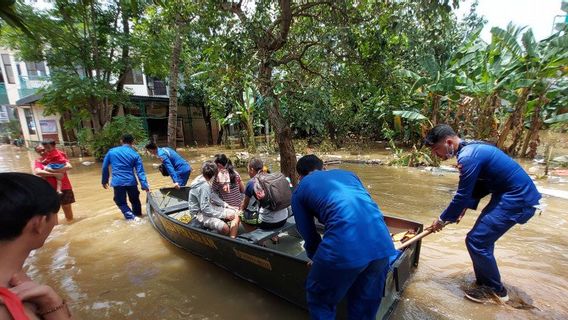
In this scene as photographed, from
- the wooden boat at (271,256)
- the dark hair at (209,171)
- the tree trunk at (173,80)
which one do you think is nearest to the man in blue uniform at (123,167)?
the wooden boat at (271,256)

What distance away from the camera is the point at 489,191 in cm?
327

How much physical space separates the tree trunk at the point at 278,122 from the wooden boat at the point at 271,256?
2431 mm

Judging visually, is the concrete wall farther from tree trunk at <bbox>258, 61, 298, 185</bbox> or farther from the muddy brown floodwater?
tree trunk at <bbox>258, 61, 298, 185</bbox>

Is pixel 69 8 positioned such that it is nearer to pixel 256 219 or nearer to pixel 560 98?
pixel 256 219

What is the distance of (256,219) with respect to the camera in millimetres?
4461

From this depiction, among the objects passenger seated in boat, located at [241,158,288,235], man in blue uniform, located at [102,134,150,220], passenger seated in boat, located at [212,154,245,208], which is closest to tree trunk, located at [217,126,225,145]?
man in blue uniform, located at [102,134,150,220]

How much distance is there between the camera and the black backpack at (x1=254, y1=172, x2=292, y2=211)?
12.8 ft

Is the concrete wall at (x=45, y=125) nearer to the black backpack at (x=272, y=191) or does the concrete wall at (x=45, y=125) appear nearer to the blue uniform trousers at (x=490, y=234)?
the black backpack at (x=272, y=191)

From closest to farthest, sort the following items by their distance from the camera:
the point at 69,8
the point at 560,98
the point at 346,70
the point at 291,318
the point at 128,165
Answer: the point at 69,8
the point at 291,318
the point at 128,165
the point at 346,70
the point at 560,98

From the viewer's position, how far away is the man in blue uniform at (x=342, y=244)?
2.24m

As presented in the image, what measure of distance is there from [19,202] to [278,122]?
19.0 feet

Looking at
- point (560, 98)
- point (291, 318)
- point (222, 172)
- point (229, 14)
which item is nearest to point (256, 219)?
point (222, 172)

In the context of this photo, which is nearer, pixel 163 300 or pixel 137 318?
pixel 137 318

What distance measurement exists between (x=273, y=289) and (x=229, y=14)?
4.54 metres
